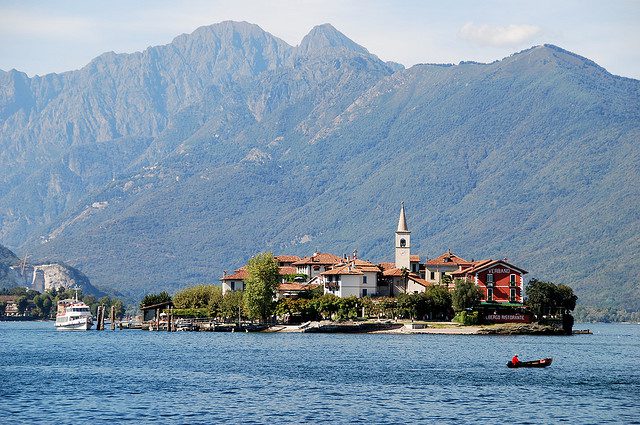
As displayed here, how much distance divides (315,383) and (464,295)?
85.2 metres

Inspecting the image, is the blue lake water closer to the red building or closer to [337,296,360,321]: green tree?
the red building

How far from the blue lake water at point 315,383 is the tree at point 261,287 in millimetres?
34061

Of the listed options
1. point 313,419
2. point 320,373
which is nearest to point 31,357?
point 320,373

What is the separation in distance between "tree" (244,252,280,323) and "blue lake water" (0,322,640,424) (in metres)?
34.1

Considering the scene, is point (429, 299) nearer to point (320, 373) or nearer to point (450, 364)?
point (450, 364)

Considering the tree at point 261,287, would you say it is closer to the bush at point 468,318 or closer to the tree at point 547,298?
the bush at point 468,318

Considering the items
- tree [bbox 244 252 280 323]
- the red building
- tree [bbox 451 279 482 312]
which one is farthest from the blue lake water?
the red building

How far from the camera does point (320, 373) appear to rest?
109m

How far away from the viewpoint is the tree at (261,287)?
192 m

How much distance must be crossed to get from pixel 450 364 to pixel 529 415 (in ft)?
127

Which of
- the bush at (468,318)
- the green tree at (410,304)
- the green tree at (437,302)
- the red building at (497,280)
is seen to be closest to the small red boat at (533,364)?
the bush at (468,318)

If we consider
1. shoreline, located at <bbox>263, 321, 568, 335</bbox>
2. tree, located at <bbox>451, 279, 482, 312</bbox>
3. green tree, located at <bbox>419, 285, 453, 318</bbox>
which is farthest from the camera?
green tree, located at <bbox>419, 285, 453, 318</bbox>

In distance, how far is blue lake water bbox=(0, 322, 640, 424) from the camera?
Answer: 8069 cm

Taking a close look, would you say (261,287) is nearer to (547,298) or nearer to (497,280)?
(497,280)
